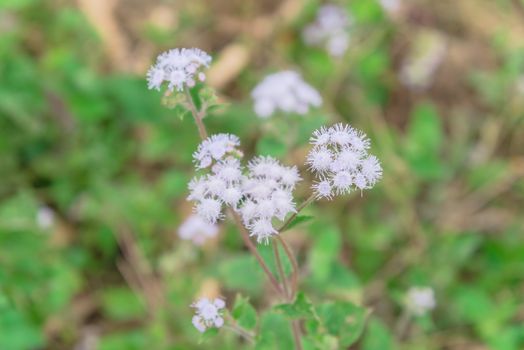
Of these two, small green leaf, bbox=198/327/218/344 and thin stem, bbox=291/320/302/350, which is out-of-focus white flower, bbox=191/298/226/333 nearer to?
small green leaf, bbox=198/327/218/344

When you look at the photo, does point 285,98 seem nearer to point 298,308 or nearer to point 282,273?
point 282,273

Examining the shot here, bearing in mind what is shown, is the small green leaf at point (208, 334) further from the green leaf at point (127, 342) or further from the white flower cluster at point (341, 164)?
the green leaf at point (127, 342)

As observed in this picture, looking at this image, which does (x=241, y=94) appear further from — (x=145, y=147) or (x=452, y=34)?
(x=452, y=34)

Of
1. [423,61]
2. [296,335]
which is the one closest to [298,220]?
[296,335]

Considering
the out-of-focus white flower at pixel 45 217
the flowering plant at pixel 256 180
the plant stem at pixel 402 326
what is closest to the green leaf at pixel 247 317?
the flowering plant at pixel 256 180

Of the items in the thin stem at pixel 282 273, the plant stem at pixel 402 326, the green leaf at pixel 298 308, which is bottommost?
the green leaf at pixel 298 308

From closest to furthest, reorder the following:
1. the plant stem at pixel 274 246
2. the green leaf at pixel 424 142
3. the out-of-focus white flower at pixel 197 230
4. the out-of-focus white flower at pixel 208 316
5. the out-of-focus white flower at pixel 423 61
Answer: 1. the plant stem at pixel 274 246
2. the out-of-focus white flower at pixel 208 316
3. the out-of-focus white flower at pixel 197 230
4. the green leaf at pixel 424 142
5. the out-of-focus white flower at pixel 423 61
